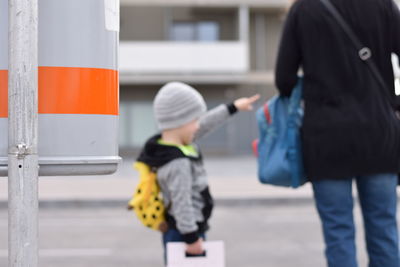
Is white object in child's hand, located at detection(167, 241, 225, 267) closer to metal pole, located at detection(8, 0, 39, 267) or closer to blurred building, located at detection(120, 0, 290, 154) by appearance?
metal pole, located at detection(8, 0, 39, 267)

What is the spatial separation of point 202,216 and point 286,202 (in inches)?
243

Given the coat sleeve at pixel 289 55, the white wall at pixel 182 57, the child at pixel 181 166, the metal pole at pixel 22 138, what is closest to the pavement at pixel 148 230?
the child at pixel 181 166

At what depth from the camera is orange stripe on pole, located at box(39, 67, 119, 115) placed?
1.68 m

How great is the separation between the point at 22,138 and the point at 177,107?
4.82 feet

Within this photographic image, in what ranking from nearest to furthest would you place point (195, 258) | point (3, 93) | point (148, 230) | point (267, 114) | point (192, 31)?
point (3, 93)
point (195, 258)
point (267, 114)
point (148, 230)
point (192, 31)

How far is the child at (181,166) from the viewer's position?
2738 mm

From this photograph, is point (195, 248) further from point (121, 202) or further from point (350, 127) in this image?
point (121, 202)

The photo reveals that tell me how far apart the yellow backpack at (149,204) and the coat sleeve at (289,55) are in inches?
29.2

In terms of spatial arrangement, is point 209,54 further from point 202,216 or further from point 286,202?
point 202,216

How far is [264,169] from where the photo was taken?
2.97 meters

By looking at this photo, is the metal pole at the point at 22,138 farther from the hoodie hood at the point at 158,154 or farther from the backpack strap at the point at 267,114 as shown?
the backpack strap at the point at 267,114

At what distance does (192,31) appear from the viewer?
76.4ft

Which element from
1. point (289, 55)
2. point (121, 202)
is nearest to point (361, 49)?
point (289, 55)

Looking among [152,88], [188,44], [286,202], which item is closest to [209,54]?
[188,44]
